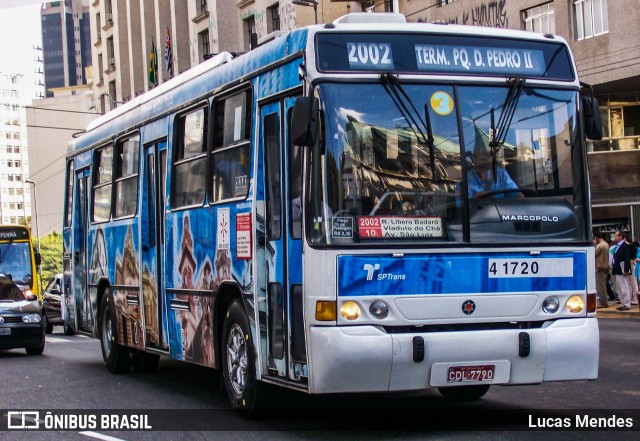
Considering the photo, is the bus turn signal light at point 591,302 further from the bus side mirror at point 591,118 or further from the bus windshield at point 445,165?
the bus side mirror at point 591,118

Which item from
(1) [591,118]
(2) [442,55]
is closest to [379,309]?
(2) [442,55]

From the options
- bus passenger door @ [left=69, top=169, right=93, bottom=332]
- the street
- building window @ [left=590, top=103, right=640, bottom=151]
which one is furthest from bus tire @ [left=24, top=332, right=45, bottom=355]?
building window @ [left=590, top=103, right=640, bottom=151]

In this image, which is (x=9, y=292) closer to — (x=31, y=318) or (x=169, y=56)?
(x=31, y=318)

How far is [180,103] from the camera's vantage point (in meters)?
12.1

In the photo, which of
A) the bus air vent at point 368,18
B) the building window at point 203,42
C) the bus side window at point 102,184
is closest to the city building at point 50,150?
the building window at point 203,42

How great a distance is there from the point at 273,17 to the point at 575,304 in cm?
3750

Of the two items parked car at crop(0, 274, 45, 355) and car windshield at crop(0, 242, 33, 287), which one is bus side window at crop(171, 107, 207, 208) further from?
car windshield at crop(0, 242, 33, 287)

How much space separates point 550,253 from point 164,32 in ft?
162

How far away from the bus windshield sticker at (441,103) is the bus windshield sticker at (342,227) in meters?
1.13

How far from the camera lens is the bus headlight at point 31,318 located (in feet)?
66.7

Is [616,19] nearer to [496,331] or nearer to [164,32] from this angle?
[496,331]

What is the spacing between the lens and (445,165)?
8.70 m

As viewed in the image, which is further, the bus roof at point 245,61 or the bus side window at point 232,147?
the bus side window at point 232,147

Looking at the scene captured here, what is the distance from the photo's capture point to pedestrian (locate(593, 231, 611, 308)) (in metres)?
24.8
